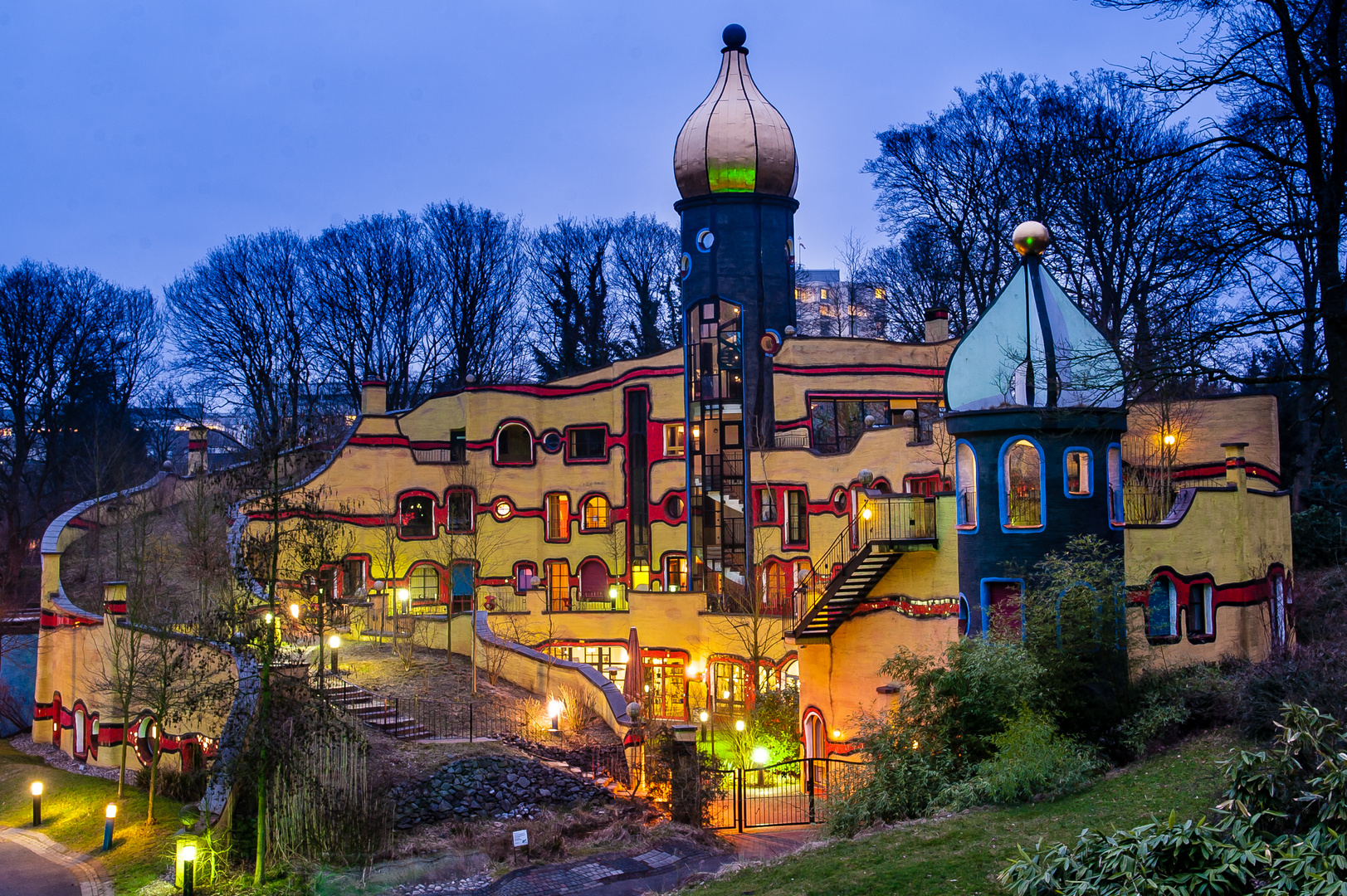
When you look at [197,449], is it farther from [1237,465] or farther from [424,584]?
[1237,465]

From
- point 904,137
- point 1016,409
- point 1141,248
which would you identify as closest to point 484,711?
point 1016,409

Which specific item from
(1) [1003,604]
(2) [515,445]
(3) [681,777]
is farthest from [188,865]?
(2) [515,445]

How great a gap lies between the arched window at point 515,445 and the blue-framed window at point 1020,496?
21073 mm

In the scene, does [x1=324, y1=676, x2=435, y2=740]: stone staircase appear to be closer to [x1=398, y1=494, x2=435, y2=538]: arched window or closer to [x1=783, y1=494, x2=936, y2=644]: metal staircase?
[x1=783, y1=494, x2=936, y2=644]: metal staircase

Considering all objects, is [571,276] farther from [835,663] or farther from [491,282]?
[835,663]

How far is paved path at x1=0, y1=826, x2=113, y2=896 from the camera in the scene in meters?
18.9

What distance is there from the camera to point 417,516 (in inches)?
1543

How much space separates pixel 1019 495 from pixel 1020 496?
0.11 feet

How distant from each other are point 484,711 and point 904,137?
82.4ft

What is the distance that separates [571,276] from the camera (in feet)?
184

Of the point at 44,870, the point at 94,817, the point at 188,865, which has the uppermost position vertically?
the point at 188,865

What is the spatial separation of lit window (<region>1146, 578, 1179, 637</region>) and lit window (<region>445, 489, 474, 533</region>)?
2374 cm

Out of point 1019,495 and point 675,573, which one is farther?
point 675,573

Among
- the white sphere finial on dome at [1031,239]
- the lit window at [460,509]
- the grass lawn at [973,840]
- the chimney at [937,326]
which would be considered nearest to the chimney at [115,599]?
the lit window at [460,509]
